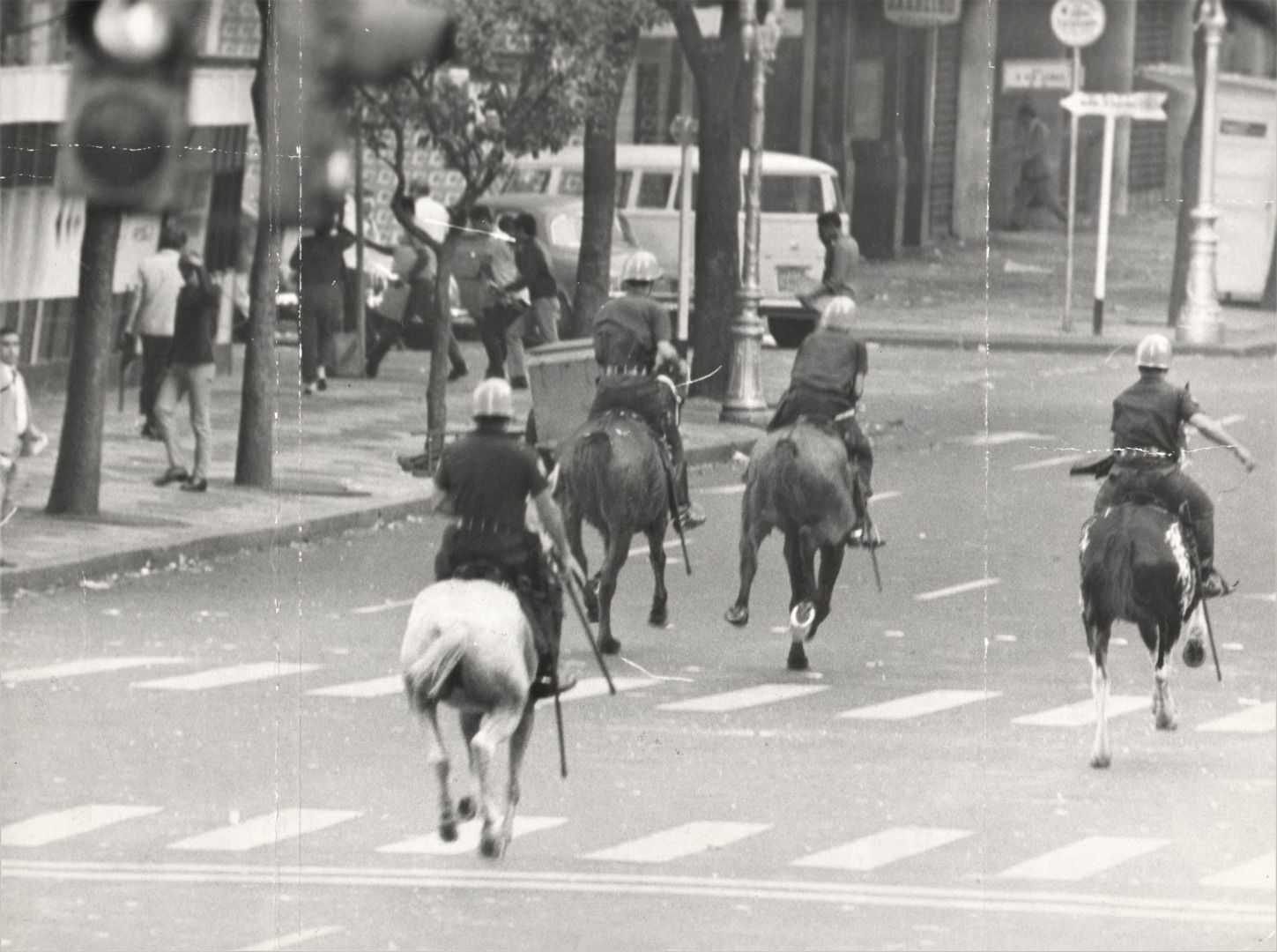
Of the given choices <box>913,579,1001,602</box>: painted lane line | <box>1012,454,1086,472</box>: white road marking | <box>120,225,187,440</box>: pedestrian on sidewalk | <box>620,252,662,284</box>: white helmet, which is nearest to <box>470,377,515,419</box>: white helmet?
<box>620,252,662,284</box>: white helmet

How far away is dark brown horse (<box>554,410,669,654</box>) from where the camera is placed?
8.87m

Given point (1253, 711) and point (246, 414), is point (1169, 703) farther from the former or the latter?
point (246, 414)

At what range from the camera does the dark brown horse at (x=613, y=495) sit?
29.1ft

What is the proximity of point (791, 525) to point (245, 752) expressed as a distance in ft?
9.69

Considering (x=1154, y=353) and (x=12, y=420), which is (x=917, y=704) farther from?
(x=12, y=420)

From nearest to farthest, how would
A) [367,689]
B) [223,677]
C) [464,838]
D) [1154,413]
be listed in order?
[1154,413]
[464,838]
[367,689]
[223,677]

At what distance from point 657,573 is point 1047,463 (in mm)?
1810

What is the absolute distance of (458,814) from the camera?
30.7 feet

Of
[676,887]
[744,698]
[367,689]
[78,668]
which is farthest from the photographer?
[78,668]

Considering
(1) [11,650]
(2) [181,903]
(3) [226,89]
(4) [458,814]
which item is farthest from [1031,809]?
(1) [11,650]

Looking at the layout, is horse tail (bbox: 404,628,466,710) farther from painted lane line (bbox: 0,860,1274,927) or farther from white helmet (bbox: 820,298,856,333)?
white helmet (bbox: 820,298,856,333)

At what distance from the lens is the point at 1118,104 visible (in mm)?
8242

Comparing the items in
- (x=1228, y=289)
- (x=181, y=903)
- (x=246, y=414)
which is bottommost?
(x=181, y=903)

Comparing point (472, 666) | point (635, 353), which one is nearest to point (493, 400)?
point (635, 353)
